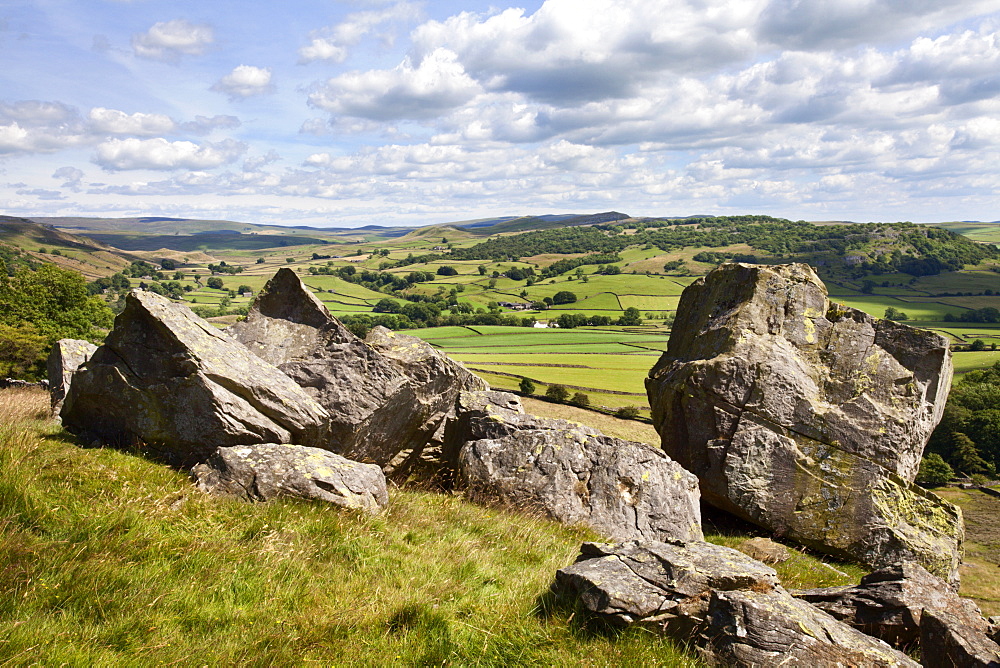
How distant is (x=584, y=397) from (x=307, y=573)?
72026 millimetres

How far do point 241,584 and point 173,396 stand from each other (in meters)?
5.90

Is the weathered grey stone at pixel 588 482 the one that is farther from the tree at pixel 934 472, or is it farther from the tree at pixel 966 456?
the tree at pixel 966 456

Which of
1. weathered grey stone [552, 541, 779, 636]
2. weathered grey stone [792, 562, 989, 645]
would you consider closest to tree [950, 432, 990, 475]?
weathered grey stone [792, 562, 989, 645]

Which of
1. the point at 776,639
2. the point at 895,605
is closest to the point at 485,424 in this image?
the point at 776,639

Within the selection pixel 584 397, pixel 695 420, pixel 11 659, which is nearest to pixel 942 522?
pixel 695 420

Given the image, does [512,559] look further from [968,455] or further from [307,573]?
[968,455]

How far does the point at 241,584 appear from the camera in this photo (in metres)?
6.85

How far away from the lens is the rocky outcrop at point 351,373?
13797 mm

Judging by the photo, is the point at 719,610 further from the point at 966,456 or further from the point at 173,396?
the point at 966,456

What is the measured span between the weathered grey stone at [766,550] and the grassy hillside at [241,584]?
731 centimetres

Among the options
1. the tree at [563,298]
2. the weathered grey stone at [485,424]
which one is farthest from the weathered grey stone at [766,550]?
the tree at [563,298]

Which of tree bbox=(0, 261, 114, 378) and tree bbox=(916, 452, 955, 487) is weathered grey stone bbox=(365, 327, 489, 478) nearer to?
tree bbox=(0, 261, 114, 378)

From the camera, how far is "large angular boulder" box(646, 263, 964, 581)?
1614cm

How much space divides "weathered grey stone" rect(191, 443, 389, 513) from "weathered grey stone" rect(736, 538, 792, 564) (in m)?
9.96
